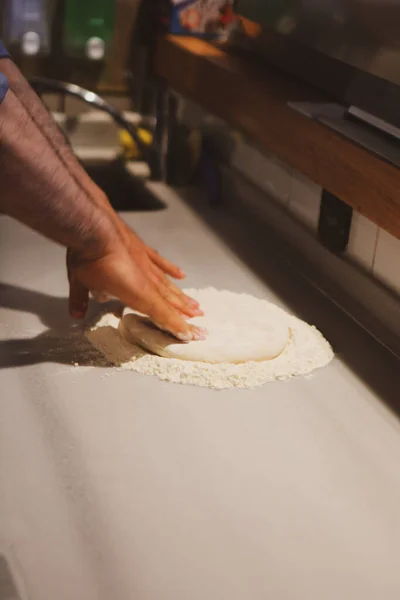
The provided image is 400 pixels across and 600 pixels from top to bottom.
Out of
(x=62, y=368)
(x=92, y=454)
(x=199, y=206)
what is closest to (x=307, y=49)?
(x=199, y=206)

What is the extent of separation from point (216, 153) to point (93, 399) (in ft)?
3.26

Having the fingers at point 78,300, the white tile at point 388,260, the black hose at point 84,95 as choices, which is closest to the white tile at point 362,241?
the white tile at point 388,260

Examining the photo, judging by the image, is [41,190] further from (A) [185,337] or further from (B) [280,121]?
(B) [280,121]

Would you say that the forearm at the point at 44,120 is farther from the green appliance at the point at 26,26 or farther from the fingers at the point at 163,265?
the green appliance at the point at 26,26

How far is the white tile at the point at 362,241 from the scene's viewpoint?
1.21 m

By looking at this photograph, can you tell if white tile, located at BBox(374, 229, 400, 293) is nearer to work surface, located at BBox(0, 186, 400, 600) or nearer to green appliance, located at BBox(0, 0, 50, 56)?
work surface, located at BBox(0, 186, 400, 600)

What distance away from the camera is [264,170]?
159 centimetres

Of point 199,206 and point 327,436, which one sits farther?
point 199,206

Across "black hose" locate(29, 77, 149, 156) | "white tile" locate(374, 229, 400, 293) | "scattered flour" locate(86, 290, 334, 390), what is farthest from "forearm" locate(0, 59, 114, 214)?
"black hose" locate(29, 77, 149, 156)

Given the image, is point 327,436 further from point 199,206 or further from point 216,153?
point 216,153

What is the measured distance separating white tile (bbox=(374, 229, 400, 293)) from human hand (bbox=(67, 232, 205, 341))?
319 millimetres

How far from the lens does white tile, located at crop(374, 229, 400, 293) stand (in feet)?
3.76

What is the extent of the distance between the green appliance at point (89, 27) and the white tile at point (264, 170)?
40cm

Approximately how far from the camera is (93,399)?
929mm
